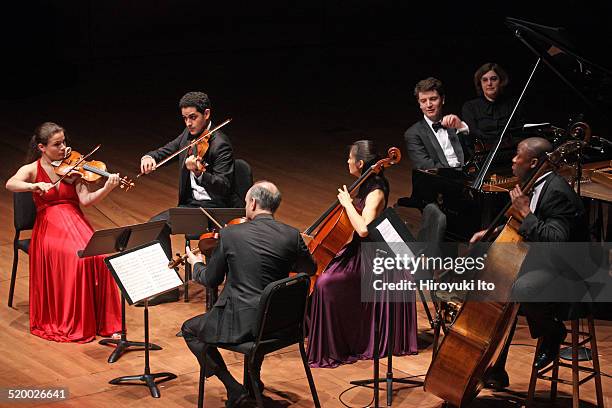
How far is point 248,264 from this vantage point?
474 centimetres

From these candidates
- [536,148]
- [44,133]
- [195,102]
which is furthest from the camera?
[195,102]

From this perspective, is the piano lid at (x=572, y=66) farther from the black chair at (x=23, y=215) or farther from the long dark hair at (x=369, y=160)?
the black chair at (x=23, y=215)

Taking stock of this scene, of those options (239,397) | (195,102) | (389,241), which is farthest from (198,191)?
(239,397)

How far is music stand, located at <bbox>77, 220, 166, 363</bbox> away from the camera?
5523 millimetres

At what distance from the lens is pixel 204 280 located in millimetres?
4867

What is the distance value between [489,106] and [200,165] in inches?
86.5

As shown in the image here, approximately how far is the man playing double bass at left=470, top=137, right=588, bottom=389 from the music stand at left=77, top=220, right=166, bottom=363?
2002mm

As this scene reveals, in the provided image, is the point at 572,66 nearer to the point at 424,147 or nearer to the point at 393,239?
the point at 393,239

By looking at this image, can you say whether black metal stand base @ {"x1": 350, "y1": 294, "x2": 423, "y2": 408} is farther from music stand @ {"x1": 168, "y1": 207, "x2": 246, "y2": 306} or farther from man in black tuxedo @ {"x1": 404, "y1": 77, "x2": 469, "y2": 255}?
man in black tuxedo @ {"x1": 404, "y1": 77, "x2": 469, "y2": 255}

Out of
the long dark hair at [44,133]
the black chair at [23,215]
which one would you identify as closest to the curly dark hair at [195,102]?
the long dark hair at [44,133]

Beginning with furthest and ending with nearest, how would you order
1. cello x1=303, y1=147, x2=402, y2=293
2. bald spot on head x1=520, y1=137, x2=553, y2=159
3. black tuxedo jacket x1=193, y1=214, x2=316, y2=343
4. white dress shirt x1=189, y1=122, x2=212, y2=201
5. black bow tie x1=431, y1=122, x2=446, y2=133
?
black bow tie x1=431, y1=122, x2=446, y2=133 → white dress shirt x1=189, y1=122, x2=212, y2=201 → cello x1=303, y1=147, x2=402, y2=293 → bald spot on head x1=520, y1=137, x2=553, y2=159 → black tuxedo jacket x1=193, y1=214, x2=316, y2=343

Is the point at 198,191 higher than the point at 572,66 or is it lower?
lower

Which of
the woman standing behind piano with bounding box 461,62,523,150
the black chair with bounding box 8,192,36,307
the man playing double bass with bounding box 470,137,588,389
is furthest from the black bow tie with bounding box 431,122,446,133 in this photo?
the black chair with bounding box 8,192,36,307

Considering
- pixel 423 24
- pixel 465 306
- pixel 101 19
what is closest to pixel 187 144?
pixel 465 306
